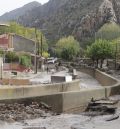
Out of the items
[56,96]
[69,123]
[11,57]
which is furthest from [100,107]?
[11,57]

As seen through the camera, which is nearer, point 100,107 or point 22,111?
point 22,111

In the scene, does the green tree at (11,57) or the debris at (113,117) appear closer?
the debris at (113,117)

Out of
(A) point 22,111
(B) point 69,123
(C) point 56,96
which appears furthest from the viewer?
(C) point 56,96

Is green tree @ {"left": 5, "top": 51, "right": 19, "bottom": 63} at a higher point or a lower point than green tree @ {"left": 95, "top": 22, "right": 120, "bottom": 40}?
lower

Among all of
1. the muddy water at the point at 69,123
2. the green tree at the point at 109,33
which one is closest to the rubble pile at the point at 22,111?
the muddy water at the point at 69,123

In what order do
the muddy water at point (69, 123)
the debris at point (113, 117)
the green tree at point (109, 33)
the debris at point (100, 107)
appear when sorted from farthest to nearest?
1. the green tree at point (109, 33)
2. the debris at point (100, 107)
3. the debris at point (113, 117)
4. the muddy water at point (69, 123)


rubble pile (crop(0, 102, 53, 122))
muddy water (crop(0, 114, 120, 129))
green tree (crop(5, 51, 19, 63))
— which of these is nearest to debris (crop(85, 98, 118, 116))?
muddy water (crop(0, 114, 120, 129))

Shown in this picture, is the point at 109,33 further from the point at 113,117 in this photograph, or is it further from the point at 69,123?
the point at 69,123

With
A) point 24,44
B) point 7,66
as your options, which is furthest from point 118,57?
point 7,66

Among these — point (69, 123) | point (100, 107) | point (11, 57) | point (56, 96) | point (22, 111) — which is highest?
point (11, 57)

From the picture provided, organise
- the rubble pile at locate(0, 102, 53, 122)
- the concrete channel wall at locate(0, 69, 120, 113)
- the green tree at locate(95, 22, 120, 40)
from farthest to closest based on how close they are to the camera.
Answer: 1. the green tree at locate(95, 22, 120, 40)
2. the concrete channel wall at locate(0, 69, 120, 113)
3. the rubble pile at locate(0, 102, 53, 122)

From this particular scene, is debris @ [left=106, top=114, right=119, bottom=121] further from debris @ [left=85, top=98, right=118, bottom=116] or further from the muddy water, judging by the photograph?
debris @ [left=85, top=98, right=118, bottom=116]

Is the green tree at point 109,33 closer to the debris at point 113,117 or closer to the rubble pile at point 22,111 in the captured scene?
the rubble pile at point 22,111

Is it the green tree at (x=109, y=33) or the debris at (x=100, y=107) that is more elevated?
the green tree at (x=109, y=33)
